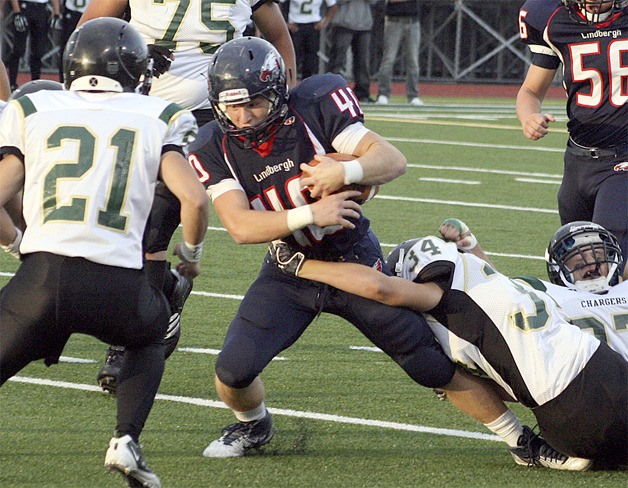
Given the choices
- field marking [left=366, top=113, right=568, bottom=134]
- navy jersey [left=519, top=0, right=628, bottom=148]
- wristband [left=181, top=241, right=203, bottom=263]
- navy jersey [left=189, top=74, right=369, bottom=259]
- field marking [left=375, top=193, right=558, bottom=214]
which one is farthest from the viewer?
field marking [left=366, top=113, right=568, bottom=134]

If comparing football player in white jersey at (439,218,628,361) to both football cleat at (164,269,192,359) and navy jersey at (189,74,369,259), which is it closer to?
navy jersey at (189,74,369,259)

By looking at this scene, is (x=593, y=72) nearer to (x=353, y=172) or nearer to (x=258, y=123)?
(x=353, y=172)

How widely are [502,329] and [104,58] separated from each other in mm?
1533

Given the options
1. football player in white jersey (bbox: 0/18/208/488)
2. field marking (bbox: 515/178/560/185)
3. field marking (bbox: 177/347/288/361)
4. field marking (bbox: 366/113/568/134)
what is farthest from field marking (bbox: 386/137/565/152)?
football player in white jersey (bbox: 0/18/208/488)

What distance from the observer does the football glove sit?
15.9 feet

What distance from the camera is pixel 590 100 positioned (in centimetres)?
545

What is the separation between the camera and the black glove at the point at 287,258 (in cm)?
435

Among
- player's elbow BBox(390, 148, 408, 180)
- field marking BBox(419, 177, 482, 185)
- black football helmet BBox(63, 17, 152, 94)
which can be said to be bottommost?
field marking BBox(419, 177, 482, 185)

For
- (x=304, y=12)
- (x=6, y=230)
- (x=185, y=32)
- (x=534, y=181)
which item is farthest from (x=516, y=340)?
(x=304, y=12)

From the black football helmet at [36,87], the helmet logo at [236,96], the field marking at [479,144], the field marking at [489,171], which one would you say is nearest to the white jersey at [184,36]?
the black football helmet at [36,87]

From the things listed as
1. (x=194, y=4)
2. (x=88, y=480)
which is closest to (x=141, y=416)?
(x=88, y=480)

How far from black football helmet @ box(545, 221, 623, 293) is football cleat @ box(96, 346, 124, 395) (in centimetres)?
172

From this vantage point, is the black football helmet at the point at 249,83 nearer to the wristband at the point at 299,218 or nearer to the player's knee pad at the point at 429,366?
the wristband at the point at 299,218

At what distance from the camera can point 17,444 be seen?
14.2ft
